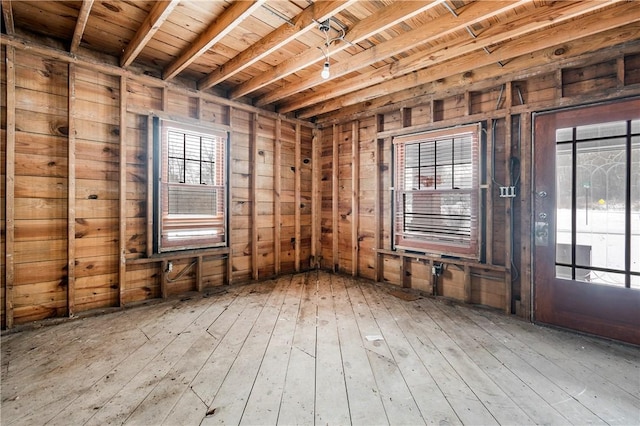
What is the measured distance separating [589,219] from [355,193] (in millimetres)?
2779

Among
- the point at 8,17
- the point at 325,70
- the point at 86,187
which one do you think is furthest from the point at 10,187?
the point at 325,70

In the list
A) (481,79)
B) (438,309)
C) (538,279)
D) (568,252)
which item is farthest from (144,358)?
(481,79)

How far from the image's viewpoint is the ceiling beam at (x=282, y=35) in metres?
2.15

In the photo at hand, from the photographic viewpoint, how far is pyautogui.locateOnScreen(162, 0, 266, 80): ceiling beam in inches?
84.1

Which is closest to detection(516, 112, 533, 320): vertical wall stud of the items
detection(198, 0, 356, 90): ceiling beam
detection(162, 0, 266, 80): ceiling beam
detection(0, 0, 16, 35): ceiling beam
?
detection(198, 0, 356, 90): ceiling beam

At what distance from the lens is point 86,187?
9.75 feet

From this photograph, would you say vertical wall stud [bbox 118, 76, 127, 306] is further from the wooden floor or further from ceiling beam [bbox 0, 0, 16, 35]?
ceiling beam [bbox 0, 0, 16, 35]

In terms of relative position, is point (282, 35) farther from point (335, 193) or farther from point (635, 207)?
point (635, 207)

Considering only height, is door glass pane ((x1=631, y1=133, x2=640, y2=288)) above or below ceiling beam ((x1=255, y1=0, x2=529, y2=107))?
below

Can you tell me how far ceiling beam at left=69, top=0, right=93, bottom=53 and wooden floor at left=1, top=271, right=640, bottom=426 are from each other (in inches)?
106

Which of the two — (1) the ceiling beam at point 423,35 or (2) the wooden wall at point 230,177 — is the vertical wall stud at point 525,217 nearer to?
(2) the wooden wall at point 230,177

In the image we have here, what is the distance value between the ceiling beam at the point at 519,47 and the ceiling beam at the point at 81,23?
2738 millimetres

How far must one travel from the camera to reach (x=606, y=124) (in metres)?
2.57

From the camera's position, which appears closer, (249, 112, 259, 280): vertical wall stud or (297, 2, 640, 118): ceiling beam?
(297, 2, 640, 118): ceiling beam
